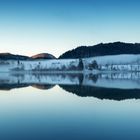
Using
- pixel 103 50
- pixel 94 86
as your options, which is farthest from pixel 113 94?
pixel 103 50

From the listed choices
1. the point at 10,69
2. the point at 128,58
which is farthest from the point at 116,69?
the point at 10,69

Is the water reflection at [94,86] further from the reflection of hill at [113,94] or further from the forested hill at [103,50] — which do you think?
the forested hill at [103,50]

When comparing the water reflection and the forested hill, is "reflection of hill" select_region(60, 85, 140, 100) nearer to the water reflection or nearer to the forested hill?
the water reflection

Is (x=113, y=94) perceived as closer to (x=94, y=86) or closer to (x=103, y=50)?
(x=94, y=86)

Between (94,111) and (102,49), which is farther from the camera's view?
(102,49)

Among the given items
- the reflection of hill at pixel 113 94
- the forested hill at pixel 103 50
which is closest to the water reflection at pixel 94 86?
the reflection of hill at pixel 113 94

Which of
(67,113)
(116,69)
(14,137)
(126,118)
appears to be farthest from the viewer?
(116,69)

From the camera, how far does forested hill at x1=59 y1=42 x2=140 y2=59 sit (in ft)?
346

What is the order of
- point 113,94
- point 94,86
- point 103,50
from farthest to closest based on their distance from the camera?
1. point 103,50
2. point 94,86
3. point 113,94

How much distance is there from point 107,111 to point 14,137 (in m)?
4.31

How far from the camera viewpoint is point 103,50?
108625 millimetres

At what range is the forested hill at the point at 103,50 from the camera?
4149 inches

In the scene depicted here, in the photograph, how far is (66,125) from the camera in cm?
795

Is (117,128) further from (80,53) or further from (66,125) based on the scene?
(80,53)
